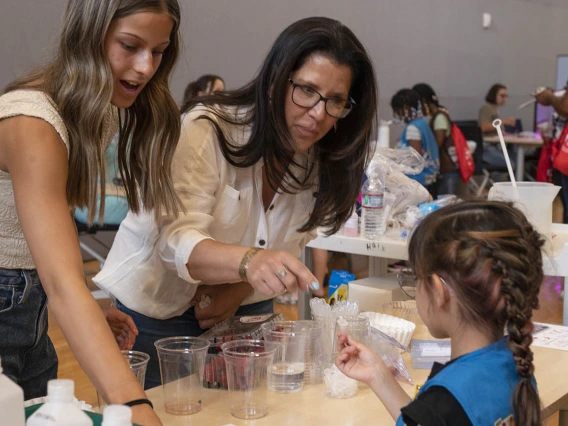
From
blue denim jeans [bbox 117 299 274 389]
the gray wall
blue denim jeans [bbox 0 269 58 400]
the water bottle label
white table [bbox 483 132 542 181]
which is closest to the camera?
blue denim jeans [bbox 0 269 58 400]

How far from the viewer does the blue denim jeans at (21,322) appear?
154 cm

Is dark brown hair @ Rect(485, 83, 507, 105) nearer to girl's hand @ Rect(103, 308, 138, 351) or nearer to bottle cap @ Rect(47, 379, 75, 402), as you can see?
girl's hand @ Rect(103, 308, 138, 351)

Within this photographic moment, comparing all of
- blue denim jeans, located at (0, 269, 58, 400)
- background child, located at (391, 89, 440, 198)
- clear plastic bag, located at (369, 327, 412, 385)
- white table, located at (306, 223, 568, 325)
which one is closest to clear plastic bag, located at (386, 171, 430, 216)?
white table, located at (306, 223, 568, 325)

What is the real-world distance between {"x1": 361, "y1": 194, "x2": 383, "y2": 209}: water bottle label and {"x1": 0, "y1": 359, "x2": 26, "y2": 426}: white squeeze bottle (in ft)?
7.98

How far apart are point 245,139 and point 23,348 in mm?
765

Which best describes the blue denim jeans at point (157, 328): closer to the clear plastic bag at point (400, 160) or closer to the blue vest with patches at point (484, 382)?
the blue vest with patches at point (484, 382)

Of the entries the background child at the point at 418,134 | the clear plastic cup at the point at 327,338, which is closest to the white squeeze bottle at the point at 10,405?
the clear plastic cup at the point at 327,338

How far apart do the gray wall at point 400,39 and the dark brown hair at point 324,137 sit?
2471 millimetres

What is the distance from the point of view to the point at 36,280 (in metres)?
1.58

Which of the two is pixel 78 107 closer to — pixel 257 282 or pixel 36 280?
pixel 36 280

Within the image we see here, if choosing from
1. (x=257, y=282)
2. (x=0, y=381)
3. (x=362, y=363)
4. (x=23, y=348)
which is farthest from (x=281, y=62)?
(x=0, y=381)

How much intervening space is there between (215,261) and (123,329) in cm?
28

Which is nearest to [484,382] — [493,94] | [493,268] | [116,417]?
[493,268]

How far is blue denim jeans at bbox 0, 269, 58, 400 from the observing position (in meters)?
1.54
